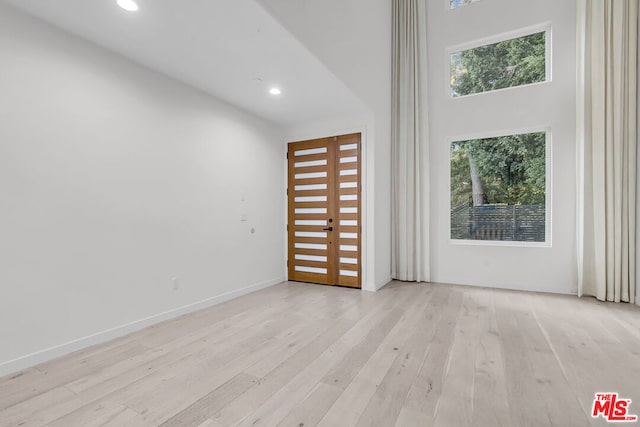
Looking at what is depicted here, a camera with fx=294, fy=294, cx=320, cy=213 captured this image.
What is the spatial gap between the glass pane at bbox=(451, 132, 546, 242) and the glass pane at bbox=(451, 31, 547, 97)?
33.9 inches

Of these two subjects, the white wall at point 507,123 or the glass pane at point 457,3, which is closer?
the white wall at point 507,123

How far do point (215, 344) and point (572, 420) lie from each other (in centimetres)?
254

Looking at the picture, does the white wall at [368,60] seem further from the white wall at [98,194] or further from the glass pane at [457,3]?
the white wall at [98,194]

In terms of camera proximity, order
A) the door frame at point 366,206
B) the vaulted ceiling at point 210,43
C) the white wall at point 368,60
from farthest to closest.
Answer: the door frame at point 366,206 < the white wall at point 368,60 < the vaulted ceiling at point 210,43

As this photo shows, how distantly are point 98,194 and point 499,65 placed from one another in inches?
225

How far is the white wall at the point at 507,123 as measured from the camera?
4184mm

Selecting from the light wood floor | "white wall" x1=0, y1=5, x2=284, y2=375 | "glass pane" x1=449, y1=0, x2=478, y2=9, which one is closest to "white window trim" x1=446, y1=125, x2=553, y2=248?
the light wood floor

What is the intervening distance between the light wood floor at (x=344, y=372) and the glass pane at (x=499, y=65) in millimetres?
3415

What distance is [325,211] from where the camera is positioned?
15.6ft

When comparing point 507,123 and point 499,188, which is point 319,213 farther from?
point 507,123

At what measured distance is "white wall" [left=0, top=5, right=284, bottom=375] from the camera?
86.3 inches

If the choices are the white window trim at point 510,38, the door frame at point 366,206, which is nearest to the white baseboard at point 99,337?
the door frame at point 366,206

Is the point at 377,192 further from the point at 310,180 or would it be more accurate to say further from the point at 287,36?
the point at 287,36

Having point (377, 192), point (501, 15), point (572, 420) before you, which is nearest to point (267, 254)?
point (377, 192)
